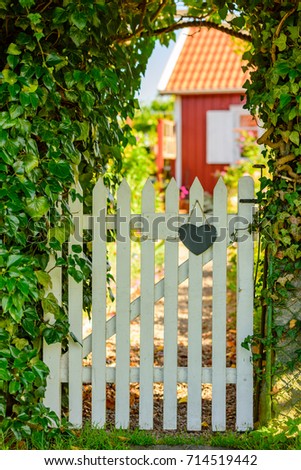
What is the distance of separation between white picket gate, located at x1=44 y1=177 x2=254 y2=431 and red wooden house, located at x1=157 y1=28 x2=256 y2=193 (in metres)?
12.6

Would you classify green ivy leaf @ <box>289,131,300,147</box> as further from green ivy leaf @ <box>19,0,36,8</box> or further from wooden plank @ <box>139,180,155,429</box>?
green ivy leaf @ <box>19,0,36,8</box>

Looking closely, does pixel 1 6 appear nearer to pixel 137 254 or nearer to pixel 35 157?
pixel 35 157

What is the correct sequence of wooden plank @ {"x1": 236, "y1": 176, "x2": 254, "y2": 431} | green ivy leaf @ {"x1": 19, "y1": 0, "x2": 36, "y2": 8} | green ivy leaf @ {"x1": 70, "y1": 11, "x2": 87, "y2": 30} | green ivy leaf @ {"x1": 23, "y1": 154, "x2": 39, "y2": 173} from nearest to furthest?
green ivy leaf @ {"x1": 19, "y1": 0, "x2": 36, "y2": 8}, green ivy leaf @ {"x1": 70, "y1": 11, "x2": 87, "y2": 30}, green ivy leaf @ {"x1": 23, "y1": 154, "x2": 39, "y2": 173}, wooden plank @ {"x1": 236, "y1": 176, "x2": 254, "y2": 431}

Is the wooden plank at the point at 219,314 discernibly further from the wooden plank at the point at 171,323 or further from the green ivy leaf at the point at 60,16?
the green ivy leaf at the point at 60,16

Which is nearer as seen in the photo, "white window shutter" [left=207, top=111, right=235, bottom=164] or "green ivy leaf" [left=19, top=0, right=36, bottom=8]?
"green ivy leaf" [left=19, top=0, right=36, bottom=8]

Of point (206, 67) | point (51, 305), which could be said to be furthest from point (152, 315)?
point (206, 67)

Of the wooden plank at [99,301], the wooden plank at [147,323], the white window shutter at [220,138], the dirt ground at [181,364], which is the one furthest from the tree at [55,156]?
the white window shutter at [220,138]

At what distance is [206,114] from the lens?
55.6 feet

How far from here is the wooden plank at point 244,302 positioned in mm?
3848

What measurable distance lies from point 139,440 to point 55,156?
1555mm

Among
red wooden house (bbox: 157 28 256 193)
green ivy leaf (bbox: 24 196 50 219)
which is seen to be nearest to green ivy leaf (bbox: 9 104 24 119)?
green ivy leaf (bbox: 24 196 50 219)

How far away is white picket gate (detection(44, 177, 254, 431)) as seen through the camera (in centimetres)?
387

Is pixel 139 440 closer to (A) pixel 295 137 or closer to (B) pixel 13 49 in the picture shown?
(A) pixel 295 137

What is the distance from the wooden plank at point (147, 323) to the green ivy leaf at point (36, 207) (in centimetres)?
61
